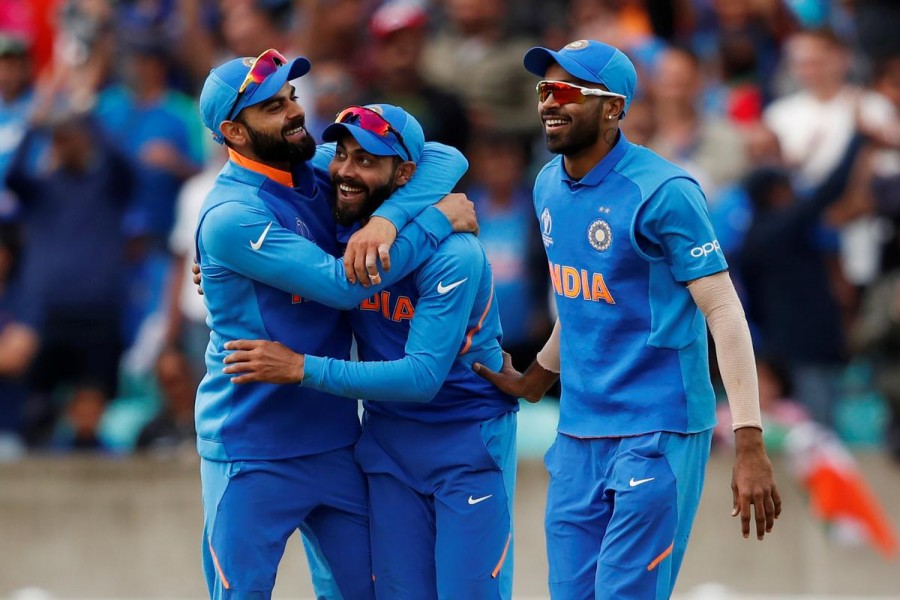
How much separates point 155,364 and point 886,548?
459 cm

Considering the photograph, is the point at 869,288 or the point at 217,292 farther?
the point at 869,288

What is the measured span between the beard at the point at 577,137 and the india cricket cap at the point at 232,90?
39.3 inches

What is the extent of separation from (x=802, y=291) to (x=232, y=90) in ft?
15.4

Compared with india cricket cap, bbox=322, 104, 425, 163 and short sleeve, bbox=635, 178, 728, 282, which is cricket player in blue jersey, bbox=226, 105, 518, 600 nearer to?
india cricket cap, bbox=322, 104, 425, 163

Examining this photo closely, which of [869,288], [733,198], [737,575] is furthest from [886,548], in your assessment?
[733,198]

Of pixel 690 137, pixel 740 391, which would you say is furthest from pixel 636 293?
pixel 690 137

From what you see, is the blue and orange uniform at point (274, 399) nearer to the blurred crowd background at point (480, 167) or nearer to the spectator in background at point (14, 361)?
the blurred crowd background at point (480, 167)

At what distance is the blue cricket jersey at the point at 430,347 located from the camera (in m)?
5.79

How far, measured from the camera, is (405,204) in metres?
5.98

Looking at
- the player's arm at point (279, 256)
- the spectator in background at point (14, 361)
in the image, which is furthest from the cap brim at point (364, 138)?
the spectator in background at point (14, 361)

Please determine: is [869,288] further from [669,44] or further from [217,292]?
[217,292]

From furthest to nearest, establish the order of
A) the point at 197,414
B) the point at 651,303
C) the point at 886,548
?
the point at 886,548 < the point at 197,414 < the point at 651,303

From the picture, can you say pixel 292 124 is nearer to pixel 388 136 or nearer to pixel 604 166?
pixel 388 136

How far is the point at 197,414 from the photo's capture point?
19.9 ft
